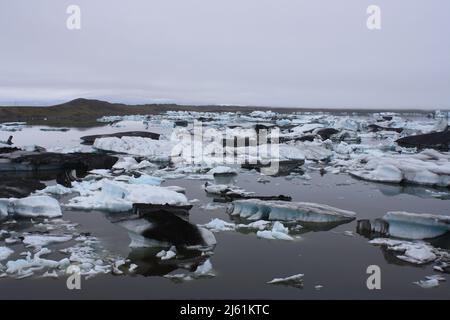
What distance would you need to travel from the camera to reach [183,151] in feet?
52.9

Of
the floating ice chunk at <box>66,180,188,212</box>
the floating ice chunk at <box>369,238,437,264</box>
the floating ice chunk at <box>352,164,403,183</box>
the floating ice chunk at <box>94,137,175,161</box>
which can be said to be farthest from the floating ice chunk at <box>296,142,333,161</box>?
the floating ice chunk at <box>369,238,437,264</box>

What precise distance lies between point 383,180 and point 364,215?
154 inches

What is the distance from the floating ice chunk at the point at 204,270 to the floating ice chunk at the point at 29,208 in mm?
3446

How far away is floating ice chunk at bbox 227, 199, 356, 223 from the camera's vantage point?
24.1 feet

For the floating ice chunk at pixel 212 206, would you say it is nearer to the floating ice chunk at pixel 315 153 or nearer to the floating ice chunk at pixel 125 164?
the floating ice chunk at pixel 125 164

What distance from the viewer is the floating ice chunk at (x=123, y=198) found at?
25.0 feet

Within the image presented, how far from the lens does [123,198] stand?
8.02m

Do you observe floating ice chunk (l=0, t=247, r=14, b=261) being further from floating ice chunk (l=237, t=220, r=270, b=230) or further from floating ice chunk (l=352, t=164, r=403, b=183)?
floating ice chunk (l=352, t=164, r=403, b=183)

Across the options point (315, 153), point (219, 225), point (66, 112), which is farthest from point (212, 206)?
point (66, 112)

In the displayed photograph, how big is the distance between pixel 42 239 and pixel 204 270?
8.43 ft

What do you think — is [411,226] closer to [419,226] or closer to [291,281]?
[419,226]

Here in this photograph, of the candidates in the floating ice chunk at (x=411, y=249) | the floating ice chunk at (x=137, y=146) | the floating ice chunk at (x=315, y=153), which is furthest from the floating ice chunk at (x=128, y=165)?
the floating ice chunk at (x=411, y=249)

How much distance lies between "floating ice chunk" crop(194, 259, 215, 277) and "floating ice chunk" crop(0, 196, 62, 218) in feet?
11.3

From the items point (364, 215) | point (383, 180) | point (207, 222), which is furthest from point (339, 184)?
point (207, 222)
